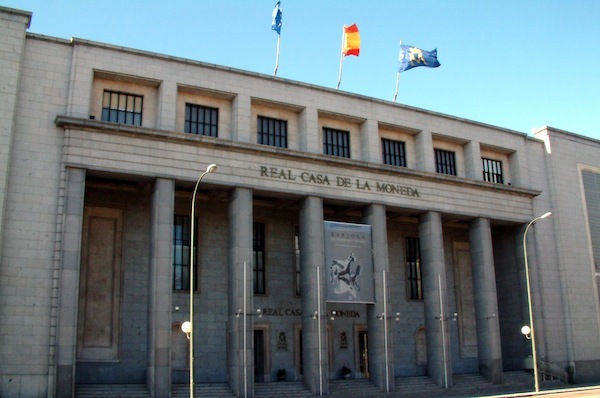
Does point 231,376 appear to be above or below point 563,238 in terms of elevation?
below

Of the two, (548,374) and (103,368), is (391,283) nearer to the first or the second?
(548,374)

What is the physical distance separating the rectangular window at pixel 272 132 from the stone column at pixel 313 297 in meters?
3.87

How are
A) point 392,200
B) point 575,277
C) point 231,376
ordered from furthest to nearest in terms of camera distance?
point 575,277, point 392,200, point 231,376

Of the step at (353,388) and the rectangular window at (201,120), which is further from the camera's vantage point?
the rectangular window at (201,120)

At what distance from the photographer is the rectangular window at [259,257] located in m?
39.7

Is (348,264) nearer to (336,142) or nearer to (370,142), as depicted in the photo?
(336,142)

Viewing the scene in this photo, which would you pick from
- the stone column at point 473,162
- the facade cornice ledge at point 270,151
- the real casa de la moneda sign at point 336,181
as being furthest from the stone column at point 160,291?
the stone column at point 473,162

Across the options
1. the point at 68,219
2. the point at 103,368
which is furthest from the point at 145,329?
the point at 68,219

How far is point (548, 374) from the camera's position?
143 ft

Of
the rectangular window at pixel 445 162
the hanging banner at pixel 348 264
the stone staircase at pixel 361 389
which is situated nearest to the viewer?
the stone staircase at pixel 361 389

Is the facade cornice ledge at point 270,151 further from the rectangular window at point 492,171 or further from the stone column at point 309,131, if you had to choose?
the rectangular window at point 492,171

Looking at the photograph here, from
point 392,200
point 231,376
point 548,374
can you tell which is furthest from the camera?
point 548,374

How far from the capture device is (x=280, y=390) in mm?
35031

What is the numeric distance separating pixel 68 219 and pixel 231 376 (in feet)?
35.6
